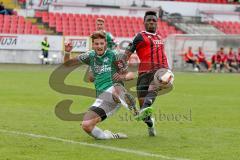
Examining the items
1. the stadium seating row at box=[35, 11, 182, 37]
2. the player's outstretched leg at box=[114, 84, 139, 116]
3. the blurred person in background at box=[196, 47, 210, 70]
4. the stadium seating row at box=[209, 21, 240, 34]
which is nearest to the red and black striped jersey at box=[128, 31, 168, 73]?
the player's outstretched leg at box=[114, 84, 139, 116]

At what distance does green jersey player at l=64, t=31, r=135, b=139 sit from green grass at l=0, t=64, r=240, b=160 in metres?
0.35

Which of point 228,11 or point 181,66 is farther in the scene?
point 228,11

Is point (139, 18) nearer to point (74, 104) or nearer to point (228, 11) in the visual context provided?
point (228, 11)

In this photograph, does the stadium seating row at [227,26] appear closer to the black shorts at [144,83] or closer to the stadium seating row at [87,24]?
the stadium seating row at [87,24]

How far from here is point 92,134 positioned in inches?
392

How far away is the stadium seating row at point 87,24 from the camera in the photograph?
43125mm

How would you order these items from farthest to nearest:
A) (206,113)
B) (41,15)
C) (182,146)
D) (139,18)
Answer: (139,18)
(41,15)
(206,113)
(182,146)

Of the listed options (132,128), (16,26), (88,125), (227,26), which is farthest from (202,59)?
(88,125)

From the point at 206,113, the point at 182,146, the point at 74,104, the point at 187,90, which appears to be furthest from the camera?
the point at 187,90

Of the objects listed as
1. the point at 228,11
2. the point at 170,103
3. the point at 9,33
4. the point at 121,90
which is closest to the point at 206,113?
the point at 170,103

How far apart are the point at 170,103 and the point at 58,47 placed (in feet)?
73.7

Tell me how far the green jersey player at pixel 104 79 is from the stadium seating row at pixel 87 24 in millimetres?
32374

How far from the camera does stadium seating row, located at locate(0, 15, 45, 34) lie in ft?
132

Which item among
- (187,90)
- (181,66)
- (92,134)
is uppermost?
(92,134)
